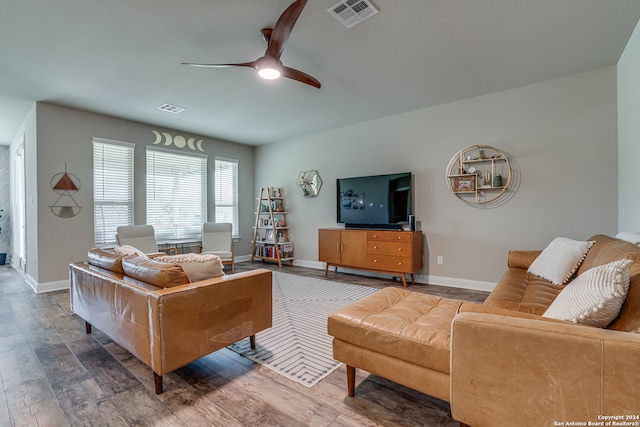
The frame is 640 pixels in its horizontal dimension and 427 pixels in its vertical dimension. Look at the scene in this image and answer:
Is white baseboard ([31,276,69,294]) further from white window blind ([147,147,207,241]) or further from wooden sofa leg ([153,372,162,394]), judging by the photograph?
wooden sofa leg ([153,372,162,394])

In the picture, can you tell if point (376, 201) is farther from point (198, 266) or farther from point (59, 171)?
point (59, 171)

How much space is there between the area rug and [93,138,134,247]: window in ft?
9.27

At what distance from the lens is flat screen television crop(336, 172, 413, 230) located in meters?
4.31

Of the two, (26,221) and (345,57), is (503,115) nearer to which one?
(345,57)

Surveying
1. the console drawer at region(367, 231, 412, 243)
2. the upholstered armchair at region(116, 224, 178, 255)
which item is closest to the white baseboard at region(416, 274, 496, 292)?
the console drawer at region(367, 231, 412, 243)

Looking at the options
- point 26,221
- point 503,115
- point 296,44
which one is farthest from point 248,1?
point 26,221

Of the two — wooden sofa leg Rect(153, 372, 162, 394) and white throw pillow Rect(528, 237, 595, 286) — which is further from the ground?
white throw pillow Rect(528, 237, 595, 286)

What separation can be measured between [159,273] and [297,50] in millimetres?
2224

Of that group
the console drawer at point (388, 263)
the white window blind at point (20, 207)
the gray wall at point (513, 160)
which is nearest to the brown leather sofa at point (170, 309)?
the console drawer at point (388, 263)

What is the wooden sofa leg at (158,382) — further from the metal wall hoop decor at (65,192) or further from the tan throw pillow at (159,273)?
the metal wall hoop decor at (65,192)

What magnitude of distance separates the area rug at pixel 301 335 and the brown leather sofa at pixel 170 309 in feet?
0.65

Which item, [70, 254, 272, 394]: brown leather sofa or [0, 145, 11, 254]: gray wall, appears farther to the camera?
[0, 145, 11, 254]: gray wall

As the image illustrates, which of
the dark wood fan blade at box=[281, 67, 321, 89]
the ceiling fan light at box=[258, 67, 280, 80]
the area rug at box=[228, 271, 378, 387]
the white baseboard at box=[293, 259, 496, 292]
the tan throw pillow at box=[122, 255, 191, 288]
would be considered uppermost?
the dark wood fan blade at box=[281, 67, 321, 89]

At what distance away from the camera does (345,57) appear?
280 cm
